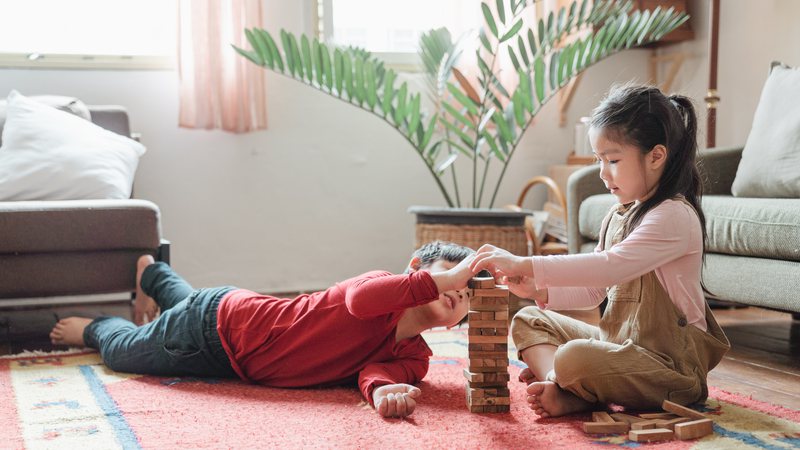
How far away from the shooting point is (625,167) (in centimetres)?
155

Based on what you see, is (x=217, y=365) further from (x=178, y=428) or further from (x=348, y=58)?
(x=348, y=58)

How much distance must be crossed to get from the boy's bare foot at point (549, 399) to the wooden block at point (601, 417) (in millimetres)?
57

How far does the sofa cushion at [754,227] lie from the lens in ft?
6.30

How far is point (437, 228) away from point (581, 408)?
1.40 m

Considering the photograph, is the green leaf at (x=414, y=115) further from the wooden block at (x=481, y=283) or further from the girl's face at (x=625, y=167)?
the wooden block at (x=481, y=283)

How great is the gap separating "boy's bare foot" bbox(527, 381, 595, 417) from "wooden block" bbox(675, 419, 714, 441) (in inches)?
8.3

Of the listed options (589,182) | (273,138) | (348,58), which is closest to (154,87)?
(273,138)

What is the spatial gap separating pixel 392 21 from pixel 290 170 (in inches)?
32.7

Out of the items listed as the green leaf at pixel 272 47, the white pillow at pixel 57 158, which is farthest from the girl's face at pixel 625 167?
the white pillow at pixel 57 158

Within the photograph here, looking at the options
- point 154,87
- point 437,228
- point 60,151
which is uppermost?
point 154,87

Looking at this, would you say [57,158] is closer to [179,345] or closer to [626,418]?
[179,345]

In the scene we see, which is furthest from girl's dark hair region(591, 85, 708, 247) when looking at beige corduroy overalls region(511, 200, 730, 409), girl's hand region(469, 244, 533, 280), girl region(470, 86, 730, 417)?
girl's hand region(469, 244, 533, 280)

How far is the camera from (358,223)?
3.62 meters

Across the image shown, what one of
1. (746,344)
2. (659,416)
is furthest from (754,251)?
(659,416)
